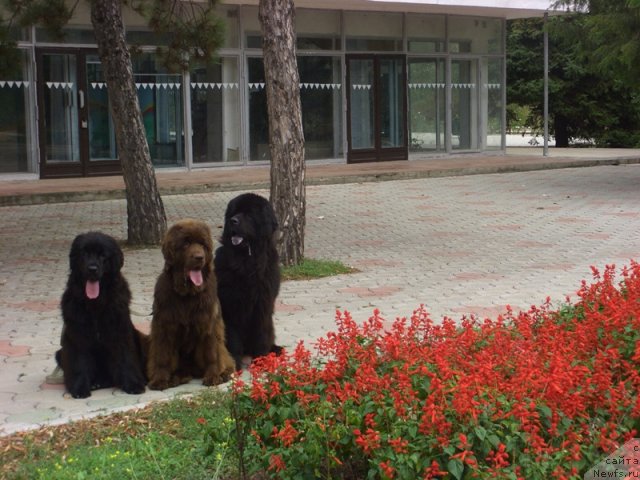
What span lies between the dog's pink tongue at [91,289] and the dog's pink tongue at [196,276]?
1.92ft

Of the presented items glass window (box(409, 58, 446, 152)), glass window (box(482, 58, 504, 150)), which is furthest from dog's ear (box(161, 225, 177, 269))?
glass window (box(482, 58, 504, 150))

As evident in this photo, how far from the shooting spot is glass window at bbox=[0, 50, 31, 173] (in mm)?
20484

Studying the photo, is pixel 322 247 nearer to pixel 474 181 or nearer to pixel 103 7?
pixel 103 7

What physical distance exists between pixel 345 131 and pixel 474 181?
15.3 feet

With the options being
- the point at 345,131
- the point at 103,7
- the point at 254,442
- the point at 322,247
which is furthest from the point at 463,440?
the point at 345,131

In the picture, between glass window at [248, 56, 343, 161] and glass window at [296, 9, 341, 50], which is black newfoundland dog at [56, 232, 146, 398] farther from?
glass window at [296, 9, 341, 50]

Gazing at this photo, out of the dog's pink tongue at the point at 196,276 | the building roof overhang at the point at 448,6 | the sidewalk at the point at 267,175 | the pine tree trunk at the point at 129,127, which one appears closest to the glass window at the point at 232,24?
the building roof overhang at the point at 448,6

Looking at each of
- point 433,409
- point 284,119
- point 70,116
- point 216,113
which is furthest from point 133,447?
point 216,113

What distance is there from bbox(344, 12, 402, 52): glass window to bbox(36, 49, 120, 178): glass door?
7265mm

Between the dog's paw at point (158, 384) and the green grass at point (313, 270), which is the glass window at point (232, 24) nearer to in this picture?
the green grass at point (313, 270)

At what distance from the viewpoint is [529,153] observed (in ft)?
101

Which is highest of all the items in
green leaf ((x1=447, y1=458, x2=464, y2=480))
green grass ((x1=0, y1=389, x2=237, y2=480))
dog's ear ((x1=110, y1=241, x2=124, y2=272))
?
dog's ear ((x1=110, y1=241, x2=124, y2=272))

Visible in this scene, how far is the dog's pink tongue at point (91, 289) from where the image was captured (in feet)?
19.7

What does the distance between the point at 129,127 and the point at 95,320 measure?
7078mm
